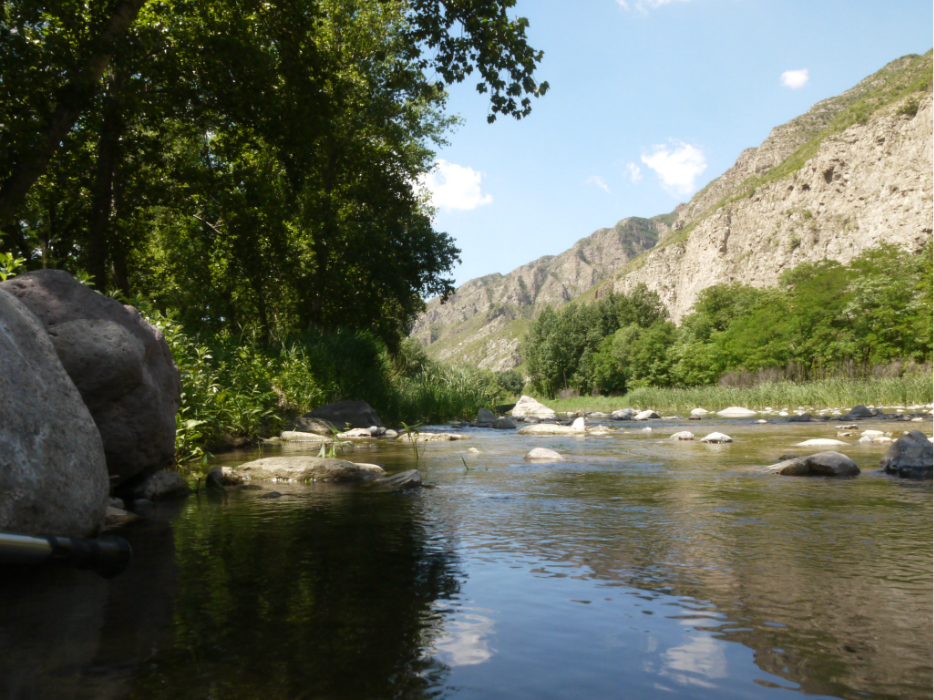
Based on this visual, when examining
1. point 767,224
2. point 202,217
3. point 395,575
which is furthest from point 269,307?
point 767,224

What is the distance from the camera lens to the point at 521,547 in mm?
3994

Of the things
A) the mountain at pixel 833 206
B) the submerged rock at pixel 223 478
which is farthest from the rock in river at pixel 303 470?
the mountain at pixel 833 206

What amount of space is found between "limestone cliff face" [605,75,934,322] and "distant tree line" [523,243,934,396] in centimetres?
930

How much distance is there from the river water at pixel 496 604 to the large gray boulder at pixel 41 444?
384mm

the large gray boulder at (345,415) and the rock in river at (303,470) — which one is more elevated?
the large gray boulder at (345,415)

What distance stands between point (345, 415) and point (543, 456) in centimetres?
728

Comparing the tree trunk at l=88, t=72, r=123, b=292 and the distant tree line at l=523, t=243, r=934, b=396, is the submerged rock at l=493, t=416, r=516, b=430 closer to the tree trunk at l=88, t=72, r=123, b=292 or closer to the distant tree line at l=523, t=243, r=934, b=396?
the tree trunk at l=88, t=72, r=123, b=292

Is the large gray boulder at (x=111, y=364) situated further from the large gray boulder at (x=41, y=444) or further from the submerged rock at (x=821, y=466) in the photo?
the submerged rock at (x=821, y=466)

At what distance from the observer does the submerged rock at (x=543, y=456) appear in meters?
9.25

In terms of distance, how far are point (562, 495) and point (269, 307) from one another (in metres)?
24.5

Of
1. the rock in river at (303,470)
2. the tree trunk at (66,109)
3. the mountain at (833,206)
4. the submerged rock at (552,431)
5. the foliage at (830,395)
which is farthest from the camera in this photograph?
the mountain at (833,206)

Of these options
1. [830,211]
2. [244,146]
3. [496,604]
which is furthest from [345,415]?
[830,211]

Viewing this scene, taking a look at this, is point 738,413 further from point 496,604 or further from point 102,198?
point 496,604

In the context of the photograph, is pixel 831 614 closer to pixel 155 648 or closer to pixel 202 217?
pixel 155 648
